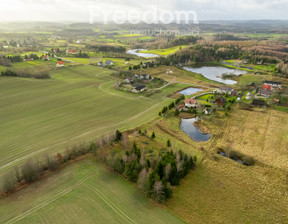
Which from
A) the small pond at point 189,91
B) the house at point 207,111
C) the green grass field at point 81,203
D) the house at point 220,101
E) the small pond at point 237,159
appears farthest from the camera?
the small pond at point 189,91

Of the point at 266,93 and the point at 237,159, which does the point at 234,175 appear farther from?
the point at 266,93

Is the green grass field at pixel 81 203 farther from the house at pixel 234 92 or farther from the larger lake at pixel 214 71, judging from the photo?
the larger lake at pixel 214 71

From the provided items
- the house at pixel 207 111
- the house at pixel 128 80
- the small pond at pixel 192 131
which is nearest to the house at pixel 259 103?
the house at pixel 207 111

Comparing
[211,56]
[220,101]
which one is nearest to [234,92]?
[220,101]

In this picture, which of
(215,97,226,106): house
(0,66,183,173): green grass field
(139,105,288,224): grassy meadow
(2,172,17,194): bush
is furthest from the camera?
(215,97,226,106): house

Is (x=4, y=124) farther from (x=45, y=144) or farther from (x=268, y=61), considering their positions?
(x=268, y=61)

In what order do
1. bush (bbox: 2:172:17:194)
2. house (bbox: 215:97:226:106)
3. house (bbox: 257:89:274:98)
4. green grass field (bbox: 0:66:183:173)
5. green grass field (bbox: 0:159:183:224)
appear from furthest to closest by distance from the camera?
house (bbox: 257:89:274:98)
house (bbox: 215:97:226:106)
green grass field (bbox: 0:66:183:173)
bush (bbox: 2:172:17:194)
green grass field (bbox: 0:159:183:224)

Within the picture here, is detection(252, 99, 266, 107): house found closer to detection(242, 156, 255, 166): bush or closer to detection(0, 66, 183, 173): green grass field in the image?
detection(0, 66, 183, 173): green grass field

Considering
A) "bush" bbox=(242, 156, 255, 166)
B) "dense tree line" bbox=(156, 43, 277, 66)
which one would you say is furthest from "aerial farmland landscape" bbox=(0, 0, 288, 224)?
"dense tree line" bbox=(156, 43, 277, 66)
